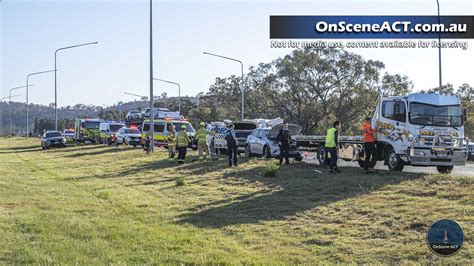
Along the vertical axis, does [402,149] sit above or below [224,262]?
above

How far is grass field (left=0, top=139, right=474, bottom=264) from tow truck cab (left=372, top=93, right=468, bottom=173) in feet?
3.29

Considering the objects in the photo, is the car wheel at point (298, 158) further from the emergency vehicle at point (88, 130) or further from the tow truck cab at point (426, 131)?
the emergency vehicle at point (88, 130)

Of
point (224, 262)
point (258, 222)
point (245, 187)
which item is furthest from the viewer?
point (245, 187)

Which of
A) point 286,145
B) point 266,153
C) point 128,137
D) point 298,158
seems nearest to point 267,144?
point 266,153

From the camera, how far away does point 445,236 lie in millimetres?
5414

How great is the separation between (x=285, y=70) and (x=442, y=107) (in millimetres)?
41618

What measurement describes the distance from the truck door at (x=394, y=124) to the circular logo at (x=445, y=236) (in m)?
11.9

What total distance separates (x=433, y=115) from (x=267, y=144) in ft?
30.9

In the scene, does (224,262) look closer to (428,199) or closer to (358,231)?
(358,231)

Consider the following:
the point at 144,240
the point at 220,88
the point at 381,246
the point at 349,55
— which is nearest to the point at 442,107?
the point at 381,246

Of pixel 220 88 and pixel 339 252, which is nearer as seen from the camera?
pixel 339 252

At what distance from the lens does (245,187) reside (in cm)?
1691

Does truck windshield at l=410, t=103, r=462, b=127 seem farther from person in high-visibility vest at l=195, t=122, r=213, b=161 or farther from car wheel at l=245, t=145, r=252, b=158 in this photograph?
car wheel at l=245, t=145, r=252, b=158

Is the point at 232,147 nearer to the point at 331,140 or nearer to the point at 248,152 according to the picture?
the point at 248,152
